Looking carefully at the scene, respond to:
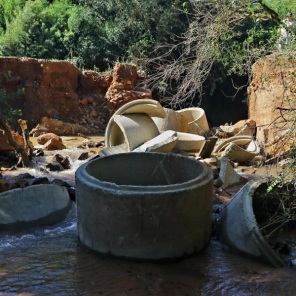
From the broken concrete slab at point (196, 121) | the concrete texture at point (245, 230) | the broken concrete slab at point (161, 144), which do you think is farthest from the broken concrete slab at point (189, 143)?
the concrete texture at point (245, 230)

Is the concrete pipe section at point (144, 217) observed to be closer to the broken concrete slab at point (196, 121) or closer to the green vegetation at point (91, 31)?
the broken concrete slab at point (196, 121)

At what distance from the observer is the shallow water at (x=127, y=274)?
4.93 metres

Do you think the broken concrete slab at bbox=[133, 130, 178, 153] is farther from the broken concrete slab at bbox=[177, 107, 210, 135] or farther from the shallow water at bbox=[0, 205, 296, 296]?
the shallow water at bbox=[0, 205, 296, 296]

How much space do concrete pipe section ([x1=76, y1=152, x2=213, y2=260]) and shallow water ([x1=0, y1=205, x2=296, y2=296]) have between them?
0.17 meters

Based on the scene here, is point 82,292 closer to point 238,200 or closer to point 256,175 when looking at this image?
point 238,200

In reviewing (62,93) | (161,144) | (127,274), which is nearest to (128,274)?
(127,274)

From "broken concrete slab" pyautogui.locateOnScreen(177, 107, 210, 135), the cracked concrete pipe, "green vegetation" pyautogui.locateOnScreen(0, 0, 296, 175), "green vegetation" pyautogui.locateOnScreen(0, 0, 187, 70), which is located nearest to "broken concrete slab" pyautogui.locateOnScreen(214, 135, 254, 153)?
"broken concrete slab" pyautogui.locateOnScreen(177, 107, 210, 135)

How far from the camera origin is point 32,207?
6914 millimetres

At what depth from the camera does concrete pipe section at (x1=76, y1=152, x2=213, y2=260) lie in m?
5.38

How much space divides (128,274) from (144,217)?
2.23ft

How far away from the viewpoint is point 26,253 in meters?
5.90

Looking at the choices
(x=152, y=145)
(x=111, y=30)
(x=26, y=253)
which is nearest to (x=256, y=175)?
(x=152, y=145)

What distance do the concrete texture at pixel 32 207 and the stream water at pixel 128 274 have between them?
1.90 ft

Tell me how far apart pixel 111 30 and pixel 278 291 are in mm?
17314
